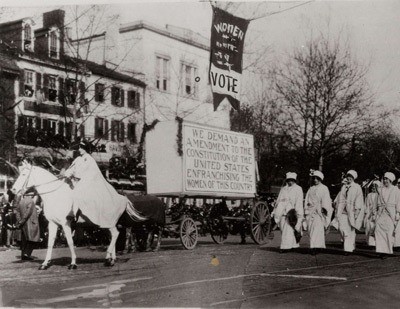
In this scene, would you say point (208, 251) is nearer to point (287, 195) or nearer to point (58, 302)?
point (287, 195)

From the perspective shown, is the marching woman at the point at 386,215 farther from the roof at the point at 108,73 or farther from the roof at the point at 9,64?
the roof at the point at 9,64

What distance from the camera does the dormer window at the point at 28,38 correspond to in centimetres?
1909

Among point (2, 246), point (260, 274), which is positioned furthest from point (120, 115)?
point (260, 274)

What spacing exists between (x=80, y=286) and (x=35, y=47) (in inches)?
591

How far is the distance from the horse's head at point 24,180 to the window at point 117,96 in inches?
377

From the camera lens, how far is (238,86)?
42.3 ft

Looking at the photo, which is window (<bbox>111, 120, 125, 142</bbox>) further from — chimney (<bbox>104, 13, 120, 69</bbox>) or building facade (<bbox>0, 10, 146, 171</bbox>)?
chimney (<bbox>104, 13, 120, 69</bbox>)

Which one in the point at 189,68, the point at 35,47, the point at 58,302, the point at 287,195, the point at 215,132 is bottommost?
the point at 58,302

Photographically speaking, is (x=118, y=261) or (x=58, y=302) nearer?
(x=58, y=302)

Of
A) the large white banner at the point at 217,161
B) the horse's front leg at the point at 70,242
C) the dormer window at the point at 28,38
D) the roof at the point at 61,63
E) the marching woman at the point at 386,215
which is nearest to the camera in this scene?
the horse's front leg at the point at 70,242

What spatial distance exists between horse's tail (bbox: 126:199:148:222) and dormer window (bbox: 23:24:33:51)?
795 centimetres

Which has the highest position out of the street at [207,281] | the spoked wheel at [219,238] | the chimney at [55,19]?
the chimney at [55,19]

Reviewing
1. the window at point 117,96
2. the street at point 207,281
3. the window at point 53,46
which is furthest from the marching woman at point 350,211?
the window at point 53,46

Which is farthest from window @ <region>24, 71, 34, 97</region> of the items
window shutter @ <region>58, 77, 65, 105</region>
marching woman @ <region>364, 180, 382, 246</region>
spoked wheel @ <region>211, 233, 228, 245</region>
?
marching woman @ <region>364, 180, 382, 246</region>
